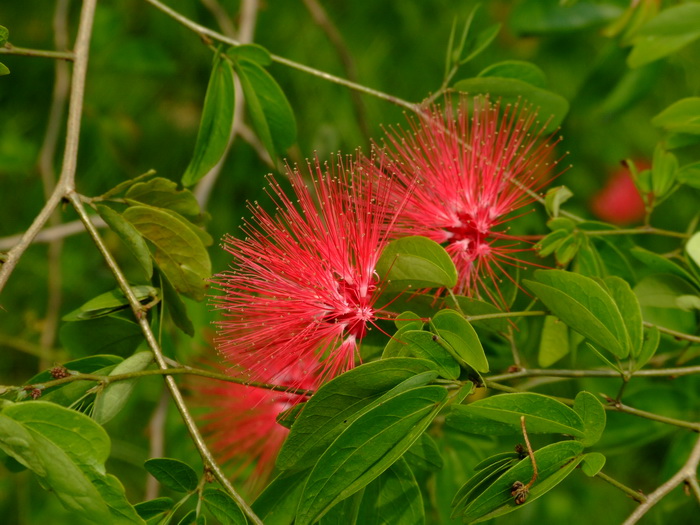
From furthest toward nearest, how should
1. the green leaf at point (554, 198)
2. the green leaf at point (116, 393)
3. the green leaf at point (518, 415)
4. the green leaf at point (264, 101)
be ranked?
the green leaf at point (264, 101) → the green leaf at point (554, 198) → the green leaf at point (116, 393) → the green leaf at point (518, 415)

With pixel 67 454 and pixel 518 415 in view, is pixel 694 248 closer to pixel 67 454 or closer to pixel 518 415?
pixel 518 415

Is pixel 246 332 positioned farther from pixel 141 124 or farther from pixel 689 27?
pixel 141 124

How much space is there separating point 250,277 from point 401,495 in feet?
1.34

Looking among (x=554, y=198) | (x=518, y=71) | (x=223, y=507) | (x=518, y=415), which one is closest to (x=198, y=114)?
(x=518, y=71)

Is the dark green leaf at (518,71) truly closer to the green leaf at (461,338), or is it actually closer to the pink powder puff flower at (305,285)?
the pink powder puff flower at (305,285)

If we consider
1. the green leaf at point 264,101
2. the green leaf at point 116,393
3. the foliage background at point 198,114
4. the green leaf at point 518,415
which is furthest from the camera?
the foliage background at point 198,114

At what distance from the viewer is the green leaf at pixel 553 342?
4.07 ft

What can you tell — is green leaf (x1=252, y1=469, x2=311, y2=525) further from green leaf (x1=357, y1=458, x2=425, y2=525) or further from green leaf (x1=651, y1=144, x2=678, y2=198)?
green leaf (x1=651, y1=144, x2=678, y2=198)

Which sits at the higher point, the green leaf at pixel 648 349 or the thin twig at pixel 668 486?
the green leaf at pixel 648 349

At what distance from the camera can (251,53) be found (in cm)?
133

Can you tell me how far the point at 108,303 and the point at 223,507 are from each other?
1.24ft

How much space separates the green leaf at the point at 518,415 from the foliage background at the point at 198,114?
63.5 inches

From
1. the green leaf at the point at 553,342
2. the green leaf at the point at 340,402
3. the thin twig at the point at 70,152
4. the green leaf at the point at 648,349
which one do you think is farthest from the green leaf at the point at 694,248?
the thin twig at the point at 70,152

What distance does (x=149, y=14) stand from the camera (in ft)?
10.1
